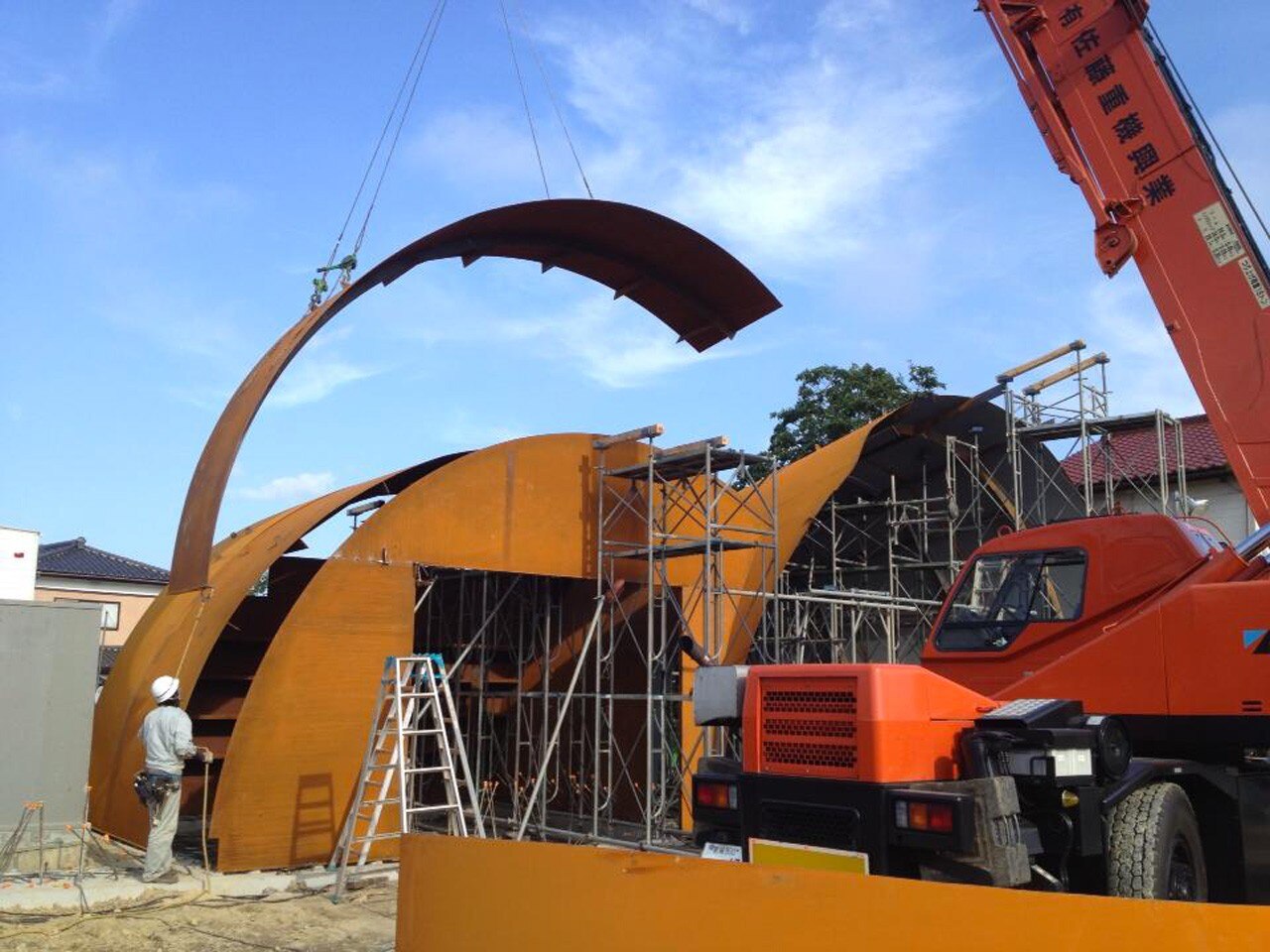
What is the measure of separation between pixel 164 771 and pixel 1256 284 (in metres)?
10.8

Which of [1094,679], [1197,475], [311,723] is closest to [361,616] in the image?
[311,723]

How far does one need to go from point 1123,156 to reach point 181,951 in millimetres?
10079

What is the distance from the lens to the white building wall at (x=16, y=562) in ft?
62.8

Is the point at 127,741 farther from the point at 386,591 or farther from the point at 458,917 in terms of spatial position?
the point at 458,917

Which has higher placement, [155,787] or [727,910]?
[155,787]

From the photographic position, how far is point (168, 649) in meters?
14.6

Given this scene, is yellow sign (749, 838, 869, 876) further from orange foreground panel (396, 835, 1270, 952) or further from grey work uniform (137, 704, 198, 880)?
grey work uniform (137, 704, 198, 880)

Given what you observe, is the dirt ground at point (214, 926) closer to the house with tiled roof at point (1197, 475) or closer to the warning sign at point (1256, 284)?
the warning sign at point (1256, 284)

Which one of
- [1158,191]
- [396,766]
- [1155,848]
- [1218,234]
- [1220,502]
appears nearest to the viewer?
[1155,848]

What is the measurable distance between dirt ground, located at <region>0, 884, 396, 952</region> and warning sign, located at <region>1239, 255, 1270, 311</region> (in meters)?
8.59

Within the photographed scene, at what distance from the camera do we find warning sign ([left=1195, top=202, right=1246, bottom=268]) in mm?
9188

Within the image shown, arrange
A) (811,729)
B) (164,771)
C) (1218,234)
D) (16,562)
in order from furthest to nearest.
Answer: (16,562), (164,771), (1218,234), (811,729)

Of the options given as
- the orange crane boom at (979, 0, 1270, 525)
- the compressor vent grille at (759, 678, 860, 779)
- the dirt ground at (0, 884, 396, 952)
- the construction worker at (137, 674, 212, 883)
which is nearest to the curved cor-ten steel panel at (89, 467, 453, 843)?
the construction worker at (137, 674, 212, 883)

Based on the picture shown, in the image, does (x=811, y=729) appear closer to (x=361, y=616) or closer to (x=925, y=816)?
(x=925, y=816)
